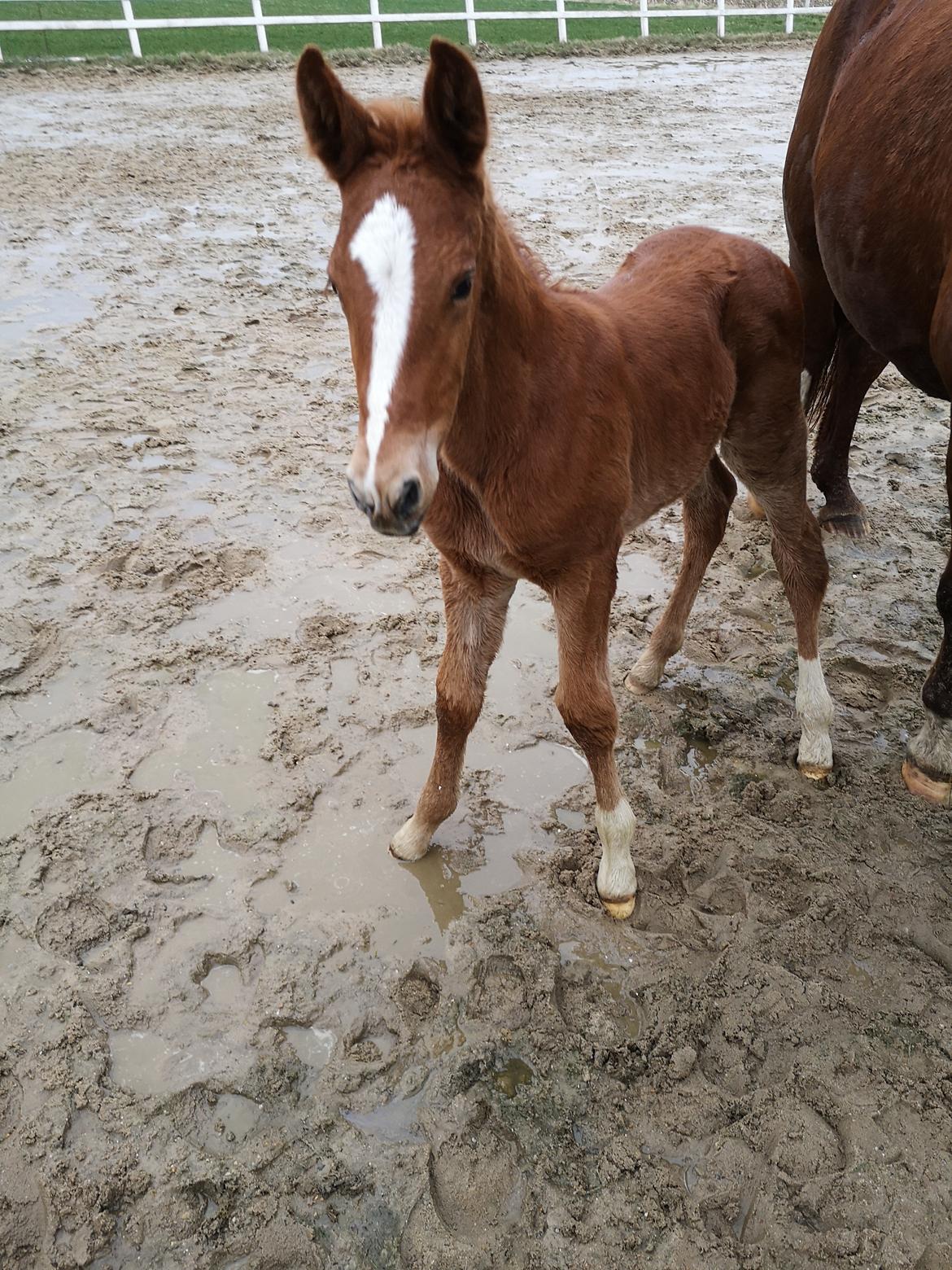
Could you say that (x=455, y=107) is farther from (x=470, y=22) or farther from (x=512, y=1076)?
(x=470, y=22)

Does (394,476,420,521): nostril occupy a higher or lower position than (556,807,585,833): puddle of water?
higher

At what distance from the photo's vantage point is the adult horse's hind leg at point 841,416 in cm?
386

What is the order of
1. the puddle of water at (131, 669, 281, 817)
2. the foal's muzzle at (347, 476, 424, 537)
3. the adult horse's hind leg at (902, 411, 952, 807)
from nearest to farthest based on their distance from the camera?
the foal's muzzle at (347, 476, 424, 537) → the adult horse's hind leg at (902, 411, 952, 807) → the puddle of water at (131, 669, 281, 817)

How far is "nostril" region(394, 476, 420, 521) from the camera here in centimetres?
150

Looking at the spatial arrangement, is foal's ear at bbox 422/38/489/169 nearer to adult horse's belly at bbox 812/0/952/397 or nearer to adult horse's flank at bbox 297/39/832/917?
adult horse's flank at bbox 297/39/832/917

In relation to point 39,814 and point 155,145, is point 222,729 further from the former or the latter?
point 155,145

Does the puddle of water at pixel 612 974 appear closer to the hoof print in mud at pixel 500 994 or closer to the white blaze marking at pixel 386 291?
the hoof print in mud at pixel 500 994

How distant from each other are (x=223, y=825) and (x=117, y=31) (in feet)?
58.1

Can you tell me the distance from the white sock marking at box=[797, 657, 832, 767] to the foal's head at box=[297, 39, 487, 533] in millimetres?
1688

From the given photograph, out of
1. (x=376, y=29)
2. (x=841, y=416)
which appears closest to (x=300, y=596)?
(x=841, y=416)

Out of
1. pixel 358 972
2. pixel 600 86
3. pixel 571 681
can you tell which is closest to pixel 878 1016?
Answer: pixel 571 681

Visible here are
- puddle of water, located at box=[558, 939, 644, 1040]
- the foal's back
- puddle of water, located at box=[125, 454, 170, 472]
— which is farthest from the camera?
puddle of water, located at box=[125, 454, 170, 472]

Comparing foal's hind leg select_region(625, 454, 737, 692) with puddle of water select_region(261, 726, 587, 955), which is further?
foal's hind leg select_region(625, 454, 737, 692)

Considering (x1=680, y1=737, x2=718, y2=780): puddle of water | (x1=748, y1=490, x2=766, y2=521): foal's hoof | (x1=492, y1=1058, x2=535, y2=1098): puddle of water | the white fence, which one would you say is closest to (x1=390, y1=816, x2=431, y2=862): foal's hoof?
(x1=492, y1=1058, x2=535, y2=1098): puddle of water
